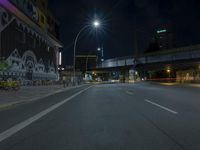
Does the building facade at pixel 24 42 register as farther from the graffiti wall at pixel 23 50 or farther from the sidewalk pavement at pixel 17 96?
the sidewalk pavement at pixel 17 96

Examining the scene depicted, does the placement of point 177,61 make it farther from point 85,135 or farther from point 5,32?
point 85,135

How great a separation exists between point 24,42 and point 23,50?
125 cm

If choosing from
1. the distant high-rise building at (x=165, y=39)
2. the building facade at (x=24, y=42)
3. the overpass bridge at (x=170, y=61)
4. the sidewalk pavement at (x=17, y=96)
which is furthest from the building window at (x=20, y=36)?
the distant high-rise building at (x=165, y=39)

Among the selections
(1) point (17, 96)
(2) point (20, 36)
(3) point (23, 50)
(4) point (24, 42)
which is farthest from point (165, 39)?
(1) point (17, 96)

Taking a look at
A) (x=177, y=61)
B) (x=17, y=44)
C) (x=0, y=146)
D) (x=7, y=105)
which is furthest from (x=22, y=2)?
(x=177, y=61)

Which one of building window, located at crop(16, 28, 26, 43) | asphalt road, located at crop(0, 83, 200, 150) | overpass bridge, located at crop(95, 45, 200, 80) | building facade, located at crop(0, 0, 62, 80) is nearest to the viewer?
asphalt road, located at crop(0, 83, 200, 150)

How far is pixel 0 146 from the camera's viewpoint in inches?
215

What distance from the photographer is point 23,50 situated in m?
37.4

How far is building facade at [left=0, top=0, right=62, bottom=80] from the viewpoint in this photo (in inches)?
1243

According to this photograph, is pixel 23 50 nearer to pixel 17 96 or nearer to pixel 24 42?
pixel 24 42

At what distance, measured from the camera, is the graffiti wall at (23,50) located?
3162 cm

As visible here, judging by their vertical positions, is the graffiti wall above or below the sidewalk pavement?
above

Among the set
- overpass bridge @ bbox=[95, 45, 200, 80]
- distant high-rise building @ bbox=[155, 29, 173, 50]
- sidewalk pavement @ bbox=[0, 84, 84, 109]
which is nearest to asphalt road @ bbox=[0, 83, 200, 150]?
sidewalk pavement @ bbox=[0, 84, 84, 109]

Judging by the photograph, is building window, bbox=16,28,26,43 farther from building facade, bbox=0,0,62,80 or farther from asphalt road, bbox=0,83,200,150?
asphalt road, bbox=0,83,200,150
